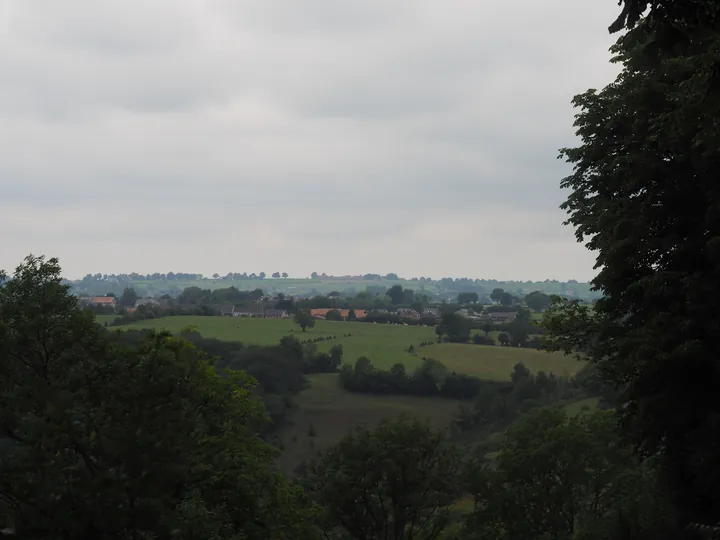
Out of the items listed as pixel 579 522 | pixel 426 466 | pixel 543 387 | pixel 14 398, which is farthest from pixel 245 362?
pixel 14 398

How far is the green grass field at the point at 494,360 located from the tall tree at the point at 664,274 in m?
73.7

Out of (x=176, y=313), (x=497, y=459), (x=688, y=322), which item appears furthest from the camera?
(x=176, y=313)

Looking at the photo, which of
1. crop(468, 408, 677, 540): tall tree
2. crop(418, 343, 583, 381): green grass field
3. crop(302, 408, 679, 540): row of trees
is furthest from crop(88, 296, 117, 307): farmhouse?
crop(468, 408, 677, 540): tall tree

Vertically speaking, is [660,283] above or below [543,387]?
above

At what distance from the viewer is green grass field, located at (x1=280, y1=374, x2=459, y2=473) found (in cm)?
6788

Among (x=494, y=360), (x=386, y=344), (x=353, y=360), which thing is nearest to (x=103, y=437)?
(x=353, y=360)

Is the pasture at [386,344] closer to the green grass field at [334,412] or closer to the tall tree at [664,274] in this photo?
the green grass field at [334,412]

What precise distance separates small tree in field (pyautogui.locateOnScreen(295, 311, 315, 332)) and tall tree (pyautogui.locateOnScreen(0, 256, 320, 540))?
344ft

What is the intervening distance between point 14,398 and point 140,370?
2881 mm

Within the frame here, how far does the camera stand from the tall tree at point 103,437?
1441 cm

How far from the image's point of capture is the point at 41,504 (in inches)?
556

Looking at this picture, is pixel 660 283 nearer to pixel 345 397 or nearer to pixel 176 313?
pixel 345 397

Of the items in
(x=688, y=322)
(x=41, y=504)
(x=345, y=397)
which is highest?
(x=688, y=322)

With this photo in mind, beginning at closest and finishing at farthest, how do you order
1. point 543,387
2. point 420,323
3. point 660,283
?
point 660,283
point 543,387
point 420,323
